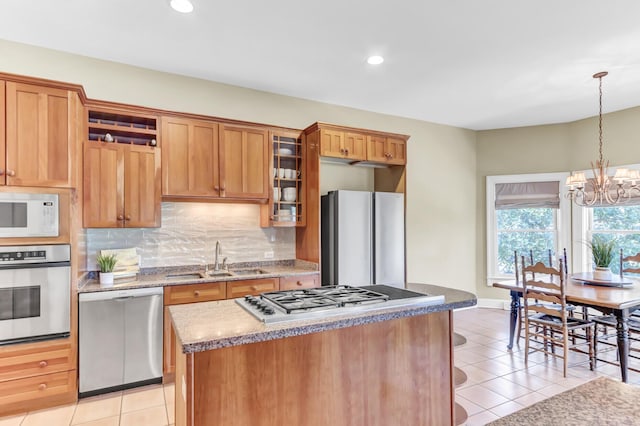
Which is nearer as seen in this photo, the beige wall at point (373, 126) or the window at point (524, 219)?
the beige wall at point (373, 126)

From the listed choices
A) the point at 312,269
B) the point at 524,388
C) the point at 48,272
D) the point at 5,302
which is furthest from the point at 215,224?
the point at 524,388

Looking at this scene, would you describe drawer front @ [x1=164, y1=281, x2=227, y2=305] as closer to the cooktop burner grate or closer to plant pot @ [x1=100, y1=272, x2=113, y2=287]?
plant pot @ [x1=100, y1=272, x2=113, y2=287]

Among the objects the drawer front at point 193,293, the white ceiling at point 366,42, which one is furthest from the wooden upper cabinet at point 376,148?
the drawer front at point 193,293

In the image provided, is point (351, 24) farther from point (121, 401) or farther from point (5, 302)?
point (121, 401)

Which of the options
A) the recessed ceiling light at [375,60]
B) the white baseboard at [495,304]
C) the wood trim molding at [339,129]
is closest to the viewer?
the recessed ceiling light at [375,60]

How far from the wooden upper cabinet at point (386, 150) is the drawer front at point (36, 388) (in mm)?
3474

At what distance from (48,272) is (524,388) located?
12.9 feet

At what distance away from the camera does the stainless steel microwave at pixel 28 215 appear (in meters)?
2.54

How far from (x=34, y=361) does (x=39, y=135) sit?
165cm

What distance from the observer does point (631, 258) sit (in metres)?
4.02

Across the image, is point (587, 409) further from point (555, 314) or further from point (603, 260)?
point (603, 260)

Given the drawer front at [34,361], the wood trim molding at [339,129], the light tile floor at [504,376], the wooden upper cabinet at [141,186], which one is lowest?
the light tile floor at [504,376]

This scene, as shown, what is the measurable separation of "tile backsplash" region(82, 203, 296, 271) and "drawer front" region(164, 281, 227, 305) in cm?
62

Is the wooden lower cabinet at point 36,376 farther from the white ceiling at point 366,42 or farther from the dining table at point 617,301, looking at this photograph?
the dining table at point 617,301
